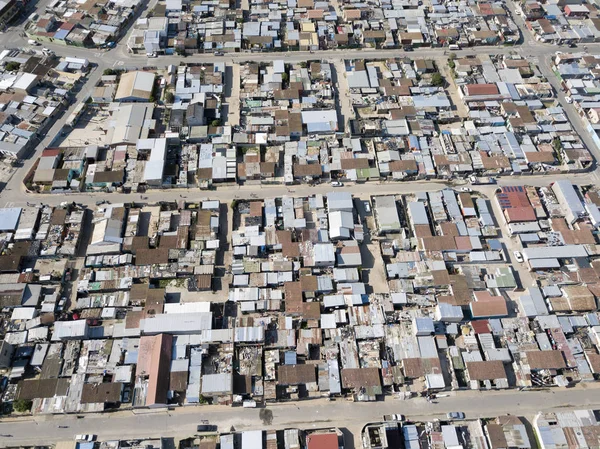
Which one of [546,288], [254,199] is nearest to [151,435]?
[254,199]

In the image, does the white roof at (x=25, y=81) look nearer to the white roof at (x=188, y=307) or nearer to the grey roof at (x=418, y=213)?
the white roof at (x=188, y=307)

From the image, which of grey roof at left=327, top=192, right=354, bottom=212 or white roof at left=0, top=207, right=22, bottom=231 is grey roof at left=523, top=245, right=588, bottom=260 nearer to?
grey roof at left=327, top=192, right=354, bottom=212

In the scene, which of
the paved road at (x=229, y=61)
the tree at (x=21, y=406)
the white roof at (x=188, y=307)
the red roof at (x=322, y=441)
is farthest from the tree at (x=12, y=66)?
the red roof at (x=322, y=441)

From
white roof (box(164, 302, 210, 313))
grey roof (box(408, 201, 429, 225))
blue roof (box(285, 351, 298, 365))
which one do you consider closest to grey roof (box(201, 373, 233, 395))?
blue roof (box(285, 351, 298, 365))

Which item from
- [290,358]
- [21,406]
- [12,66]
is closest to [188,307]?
[290,358]

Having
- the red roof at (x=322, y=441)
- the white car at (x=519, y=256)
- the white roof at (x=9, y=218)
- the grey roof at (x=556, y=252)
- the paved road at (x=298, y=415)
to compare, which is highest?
the white roof at (x=9, y=218)

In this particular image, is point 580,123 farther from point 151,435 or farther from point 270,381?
point 151,435
